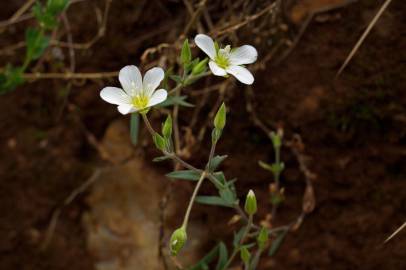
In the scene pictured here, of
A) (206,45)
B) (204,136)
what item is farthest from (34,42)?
(206,45)

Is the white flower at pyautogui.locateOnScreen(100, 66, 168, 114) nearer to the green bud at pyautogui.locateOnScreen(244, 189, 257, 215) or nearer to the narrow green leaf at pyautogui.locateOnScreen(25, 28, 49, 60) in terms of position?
the green bud at pyautogui.locateOnScreen(244, 189, 257, 215)

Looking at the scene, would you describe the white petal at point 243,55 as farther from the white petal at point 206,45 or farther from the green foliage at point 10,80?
the green foliage at point 10,80

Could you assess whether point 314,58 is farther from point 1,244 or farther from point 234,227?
point 1,244

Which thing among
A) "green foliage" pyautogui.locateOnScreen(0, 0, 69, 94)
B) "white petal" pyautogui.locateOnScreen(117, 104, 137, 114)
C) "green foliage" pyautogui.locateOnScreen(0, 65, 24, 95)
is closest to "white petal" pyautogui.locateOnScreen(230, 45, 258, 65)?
"white petal" pyautogui.locateOnScreen(117, 104, 137, 114)

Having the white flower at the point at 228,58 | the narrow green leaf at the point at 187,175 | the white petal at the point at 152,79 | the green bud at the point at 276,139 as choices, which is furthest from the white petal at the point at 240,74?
the green bud at the point at 276,139

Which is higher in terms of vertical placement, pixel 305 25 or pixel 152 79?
pixel 152 79

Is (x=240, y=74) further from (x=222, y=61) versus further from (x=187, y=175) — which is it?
(x=187, y=175)

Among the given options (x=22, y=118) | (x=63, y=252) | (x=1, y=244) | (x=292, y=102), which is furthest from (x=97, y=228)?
(x=292, y=102)
